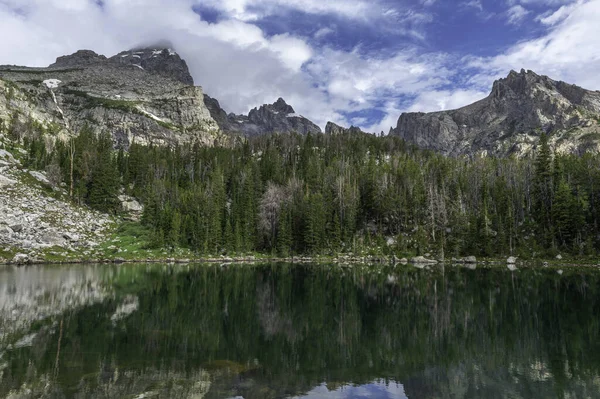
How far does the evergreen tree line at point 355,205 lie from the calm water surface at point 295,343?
50384 millimetres

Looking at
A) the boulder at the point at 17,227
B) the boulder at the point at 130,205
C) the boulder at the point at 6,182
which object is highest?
the boulder at the point at 6,182

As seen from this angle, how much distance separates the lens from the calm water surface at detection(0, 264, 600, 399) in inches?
546

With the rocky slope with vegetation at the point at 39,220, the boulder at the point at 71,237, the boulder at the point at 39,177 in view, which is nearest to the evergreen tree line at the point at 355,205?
the boulder at the point at 39,177

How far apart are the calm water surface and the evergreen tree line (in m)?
50.4

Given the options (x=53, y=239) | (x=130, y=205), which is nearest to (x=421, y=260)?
(x=53, y=239)

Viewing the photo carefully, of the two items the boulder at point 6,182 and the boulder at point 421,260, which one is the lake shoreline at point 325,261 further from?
the boulder at point 6,182

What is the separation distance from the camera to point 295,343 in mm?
19750

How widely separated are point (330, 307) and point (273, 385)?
16560 mm

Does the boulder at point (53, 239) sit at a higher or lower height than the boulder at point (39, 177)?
lower

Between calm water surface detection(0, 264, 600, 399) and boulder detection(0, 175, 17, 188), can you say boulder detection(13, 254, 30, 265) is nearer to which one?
boulder detection(0, 175, 17, 188)

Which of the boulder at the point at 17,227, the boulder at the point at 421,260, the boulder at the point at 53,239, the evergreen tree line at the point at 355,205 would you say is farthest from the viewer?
the evergreen tree line at the point at 355,205

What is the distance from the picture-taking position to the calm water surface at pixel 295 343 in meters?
13.9

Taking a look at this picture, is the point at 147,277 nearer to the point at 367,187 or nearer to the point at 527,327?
the point at 527,327

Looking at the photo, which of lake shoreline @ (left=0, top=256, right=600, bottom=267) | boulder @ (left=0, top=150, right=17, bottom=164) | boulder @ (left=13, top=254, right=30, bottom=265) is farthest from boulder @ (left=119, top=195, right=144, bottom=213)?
boulder @ (left=13, top=254, right=30, bottom=265)
